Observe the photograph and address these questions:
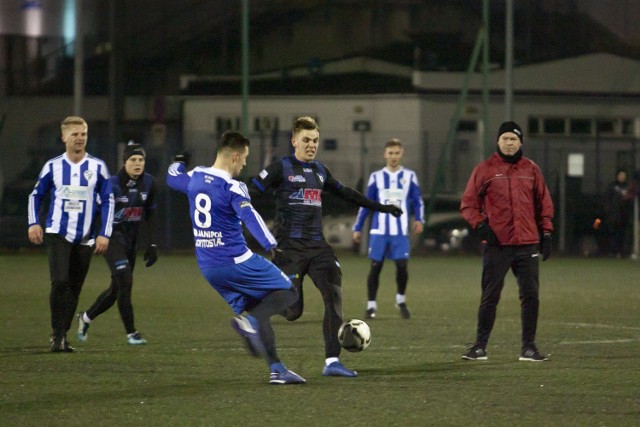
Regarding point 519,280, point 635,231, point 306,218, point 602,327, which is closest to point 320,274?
point 306,218

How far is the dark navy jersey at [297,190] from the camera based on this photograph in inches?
392

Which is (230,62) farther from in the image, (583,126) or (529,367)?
(529,367)

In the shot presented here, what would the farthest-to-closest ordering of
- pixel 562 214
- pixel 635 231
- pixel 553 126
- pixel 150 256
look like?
pixel 553 126, pixel 562 214, pixel 635 231, pixel 150 256

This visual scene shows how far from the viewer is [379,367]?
10.1 meters

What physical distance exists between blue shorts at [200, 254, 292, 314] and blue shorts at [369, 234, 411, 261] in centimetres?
637

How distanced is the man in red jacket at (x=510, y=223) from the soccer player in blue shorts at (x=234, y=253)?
223 cm

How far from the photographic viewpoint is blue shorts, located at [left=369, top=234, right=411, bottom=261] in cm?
1530

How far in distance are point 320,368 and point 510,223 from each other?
1.89 meters

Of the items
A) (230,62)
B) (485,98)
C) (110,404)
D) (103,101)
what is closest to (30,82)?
(103,101)

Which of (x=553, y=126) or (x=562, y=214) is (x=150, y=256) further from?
(x=553, y=126)

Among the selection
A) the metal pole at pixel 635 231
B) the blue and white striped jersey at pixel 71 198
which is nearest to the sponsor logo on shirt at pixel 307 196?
the blue and white striped jersey at pixel 71 198

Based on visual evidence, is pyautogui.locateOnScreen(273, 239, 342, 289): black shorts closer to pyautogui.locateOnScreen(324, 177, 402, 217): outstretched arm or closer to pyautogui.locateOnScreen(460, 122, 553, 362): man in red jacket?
pyautogui.locateOnScreen(324, 177, 402, 217): outstretched arm

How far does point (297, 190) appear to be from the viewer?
999 cm

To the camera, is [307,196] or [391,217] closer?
[307,196]
